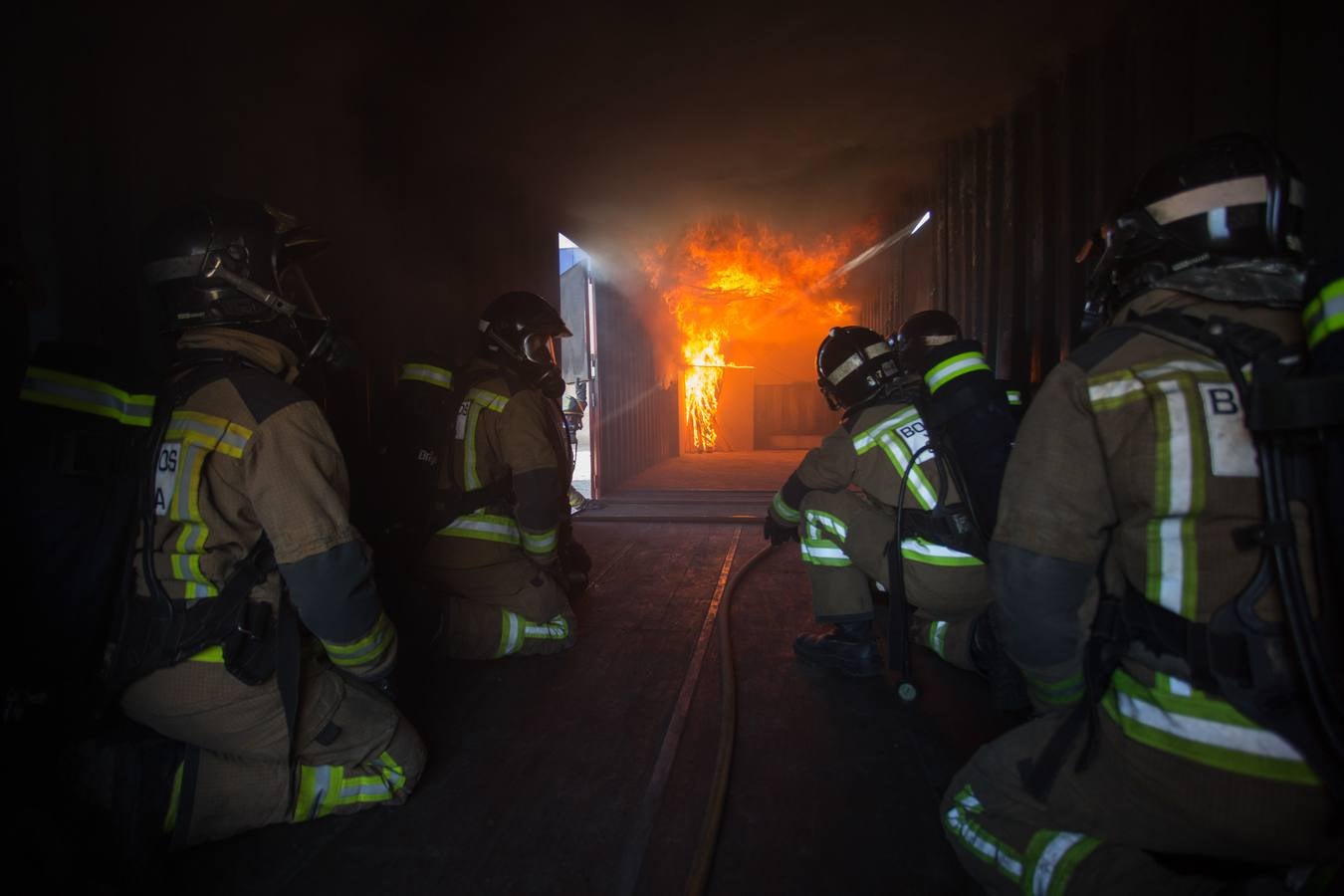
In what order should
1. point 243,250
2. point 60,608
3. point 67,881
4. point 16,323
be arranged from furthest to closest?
point 243,250 < point 16,323 < point 60,608 < point 67,881

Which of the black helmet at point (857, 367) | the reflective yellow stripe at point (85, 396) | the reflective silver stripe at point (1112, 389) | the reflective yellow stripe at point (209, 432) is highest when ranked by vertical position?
the black helmet at point (857, 367)

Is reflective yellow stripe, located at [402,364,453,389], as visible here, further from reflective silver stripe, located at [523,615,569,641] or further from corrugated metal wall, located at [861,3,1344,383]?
corrugated metal wall, located at [861,3,1344,383]

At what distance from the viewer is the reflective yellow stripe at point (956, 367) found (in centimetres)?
235

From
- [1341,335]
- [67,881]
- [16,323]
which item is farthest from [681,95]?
[67,881]

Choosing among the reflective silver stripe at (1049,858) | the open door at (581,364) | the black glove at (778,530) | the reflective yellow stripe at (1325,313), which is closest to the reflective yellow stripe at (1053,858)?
the reflective silver stripe at (1049,858)

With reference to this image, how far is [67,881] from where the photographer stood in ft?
5.17

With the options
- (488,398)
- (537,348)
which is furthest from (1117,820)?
(537,348)

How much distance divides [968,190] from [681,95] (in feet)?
8.03

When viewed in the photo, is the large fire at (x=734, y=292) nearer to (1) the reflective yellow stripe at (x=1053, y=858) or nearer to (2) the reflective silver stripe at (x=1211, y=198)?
(2) the reflective silver stripe at (x=1211, y=198)

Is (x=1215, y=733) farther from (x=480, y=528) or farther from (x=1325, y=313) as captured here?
(x=480, y=528)

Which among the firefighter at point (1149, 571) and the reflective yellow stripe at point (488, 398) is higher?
the reflective yellow stripe at point (488, 398)

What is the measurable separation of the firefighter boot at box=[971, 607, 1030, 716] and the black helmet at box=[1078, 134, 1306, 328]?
1.46 metres

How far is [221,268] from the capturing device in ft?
6.72

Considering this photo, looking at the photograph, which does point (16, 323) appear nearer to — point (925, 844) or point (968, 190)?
point (925, 844)
